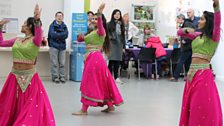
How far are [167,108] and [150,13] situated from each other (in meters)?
7.47

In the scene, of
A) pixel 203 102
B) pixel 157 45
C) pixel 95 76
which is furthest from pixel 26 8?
pixel 203 102

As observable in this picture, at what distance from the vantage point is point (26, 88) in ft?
12.7

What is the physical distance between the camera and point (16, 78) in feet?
12.8

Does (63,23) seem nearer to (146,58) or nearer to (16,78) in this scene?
(146,58)

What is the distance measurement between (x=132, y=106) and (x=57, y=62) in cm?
298

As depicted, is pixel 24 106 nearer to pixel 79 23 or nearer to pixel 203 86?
pixel 203 86

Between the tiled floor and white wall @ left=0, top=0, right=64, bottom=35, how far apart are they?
1.53m

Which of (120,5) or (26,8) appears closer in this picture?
(26,8)

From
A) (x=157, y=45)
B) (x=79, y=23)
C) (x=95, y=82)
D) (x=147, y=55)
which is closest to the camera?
(x=95, y=82)

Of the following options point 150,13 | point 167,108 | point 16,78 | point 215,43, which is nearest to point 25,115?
point 16,78

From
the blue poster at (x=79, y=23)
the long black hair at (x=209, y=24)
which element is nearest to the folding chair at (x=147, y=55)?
the blue poster at (x=79, y=23)

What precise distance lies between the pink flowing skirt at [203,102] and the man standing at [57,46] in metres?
5.19

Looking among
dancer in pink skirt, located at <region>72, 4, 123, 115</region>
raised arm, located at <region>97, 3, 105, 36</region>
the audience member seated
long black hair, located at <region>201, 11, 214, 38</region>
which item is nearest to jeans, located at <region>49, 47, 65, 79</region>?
the audience member seated

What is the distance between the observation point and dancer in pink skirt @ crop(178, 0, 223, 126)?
142 inches
